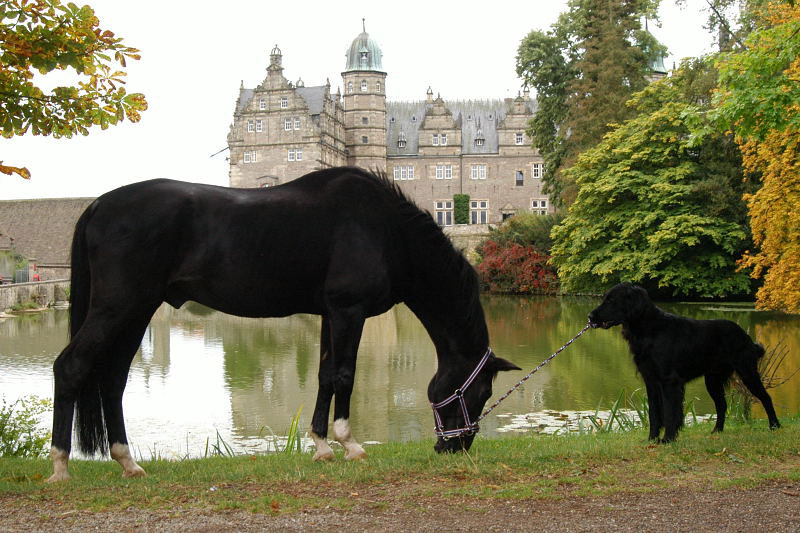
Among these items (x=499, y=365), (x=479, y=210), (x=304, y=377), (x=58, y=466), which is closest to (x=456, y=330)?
(x=499, y=365)

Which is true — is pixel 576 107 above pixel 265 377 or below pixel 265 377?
above

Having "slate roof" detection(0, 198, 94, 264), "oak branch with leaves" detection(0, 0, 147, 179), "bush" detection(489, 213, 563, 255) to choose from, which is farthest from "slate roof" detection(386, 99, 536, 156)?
"oak branch with leaves" detection(0, 0, 147, 179)

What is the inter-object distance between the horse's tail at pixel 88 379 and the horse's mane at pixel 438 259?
1.76 meters

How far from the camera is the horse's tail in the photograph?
15.2 ft

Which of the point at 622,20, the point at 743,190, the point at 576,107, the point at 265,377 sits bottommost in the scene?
→ the point at 265,377

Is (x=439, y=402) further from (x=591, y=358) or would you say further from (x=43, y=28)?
(x=591, y=358)

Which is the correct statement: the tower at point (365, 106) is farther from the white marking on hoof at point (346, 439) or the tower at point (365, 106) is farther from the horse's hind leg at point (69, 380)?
the horse's hind leg at point (69, 380)

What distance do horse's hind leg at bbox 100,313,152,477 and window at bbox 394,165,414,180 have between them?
57389 mm

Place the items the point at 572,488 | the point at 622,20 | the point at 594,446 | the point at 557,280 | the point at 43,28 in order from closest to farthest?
1. the point at 572,488
2. the point at 594,446
3. the point at 43,28
4. the point at 622,20
5. the point at 557,280

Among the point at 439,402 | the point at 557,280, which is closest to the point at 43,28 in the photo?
the point at 439,402

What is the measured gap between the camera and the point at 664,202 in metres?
26.8

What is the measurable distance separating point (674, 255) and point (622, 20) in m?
10.5

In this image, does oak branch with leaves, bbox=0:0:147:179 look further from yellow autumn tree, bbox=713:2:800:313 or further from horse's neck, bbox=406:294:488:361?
yellow autumn tree, bbox=713:2:800:313

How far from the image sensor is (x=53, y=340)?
20.2 m
